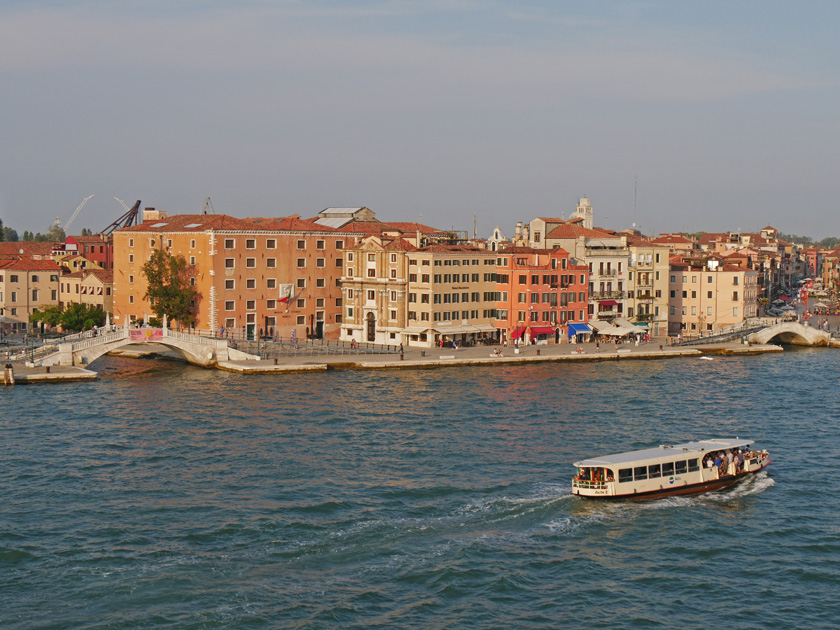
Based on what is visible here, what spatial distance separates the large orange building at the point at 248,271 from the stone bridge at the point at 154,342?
6.58m

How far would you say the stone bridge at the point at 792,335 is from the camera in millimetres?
83938

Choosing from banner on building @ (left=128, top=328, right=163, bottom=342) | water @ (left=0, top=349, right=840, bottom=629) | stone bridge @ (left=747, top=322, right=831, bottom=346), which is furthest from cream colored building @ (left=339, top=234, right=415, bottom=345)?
stone bridge @ (left=747, top=322, right=831, bottom=346)

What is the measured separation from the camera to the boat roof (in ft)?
118

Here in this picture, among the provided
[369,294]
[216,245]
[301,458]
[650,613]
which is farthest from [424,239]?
[650,613]

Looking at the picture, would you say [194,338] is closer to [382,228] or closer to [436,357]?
[436,357]

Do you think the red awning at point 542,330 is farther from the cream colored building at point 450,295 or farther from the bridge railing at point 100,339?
the bridge railing at point 100,339

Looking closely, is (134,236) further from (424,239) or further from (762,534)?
(762,534)

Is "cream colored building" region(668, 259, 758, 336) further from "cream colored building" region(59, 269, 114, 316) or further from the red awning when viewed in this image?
"cream colored building" region(59, 269, 114, 316)

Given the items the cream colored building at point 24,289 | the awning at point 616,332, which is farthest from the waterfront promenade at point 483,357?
the cream colored building at point 24,289

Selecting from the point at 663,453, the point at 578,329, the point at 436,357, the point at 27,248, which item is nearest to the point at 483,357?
the point at 436,357

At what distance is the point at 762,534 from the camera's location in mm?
33188

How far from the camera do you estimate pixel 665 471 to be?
1439 inches

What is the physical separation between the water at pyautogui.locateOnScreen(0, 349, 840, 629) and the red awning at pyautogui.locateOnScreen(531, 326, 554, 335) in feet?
71.1

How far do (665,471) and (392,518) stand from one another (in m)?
10.5
